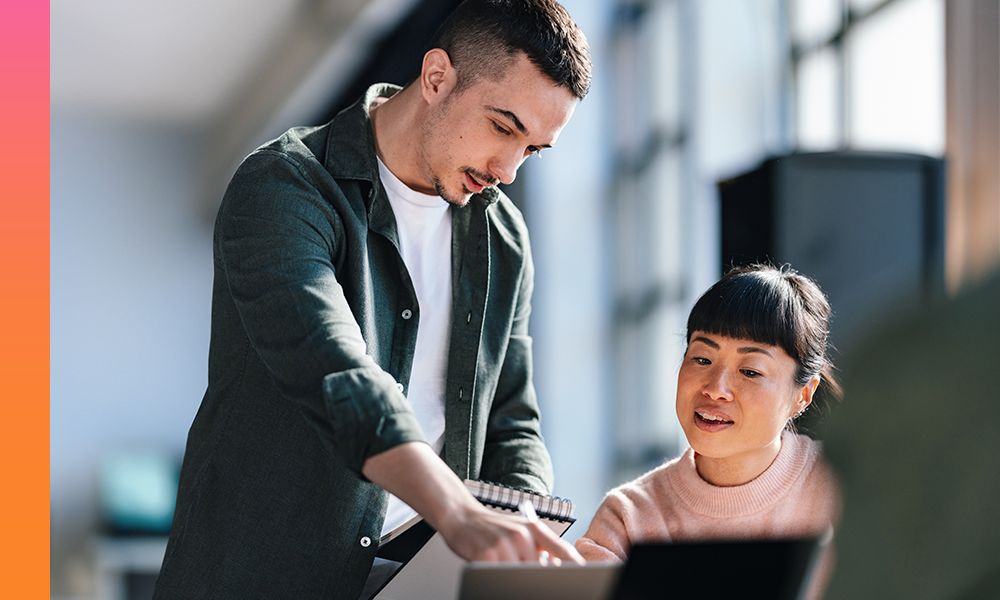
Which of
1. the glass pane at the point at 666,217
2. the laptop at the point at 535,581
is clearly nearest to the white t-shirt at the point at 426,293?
the laptop at the point at 535,581

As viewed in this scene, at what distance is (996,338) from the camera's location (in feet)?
1.13

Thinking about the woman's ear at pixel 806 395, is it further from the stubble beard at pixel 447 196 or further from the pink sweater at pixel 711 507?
the stubble beard at pixel 447 196

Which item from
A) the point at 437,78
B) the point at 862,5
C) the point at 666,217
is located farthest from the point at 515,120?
the point at 666,217

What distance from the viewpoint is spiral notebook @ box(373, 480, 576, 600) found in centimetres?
116

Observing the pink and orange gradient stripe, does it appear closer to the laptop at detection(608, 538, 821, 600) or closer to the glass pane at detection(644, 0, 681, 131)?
the laptop at detection(608, 538, 821, 600)

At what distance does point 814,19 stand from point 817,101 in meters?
0.32

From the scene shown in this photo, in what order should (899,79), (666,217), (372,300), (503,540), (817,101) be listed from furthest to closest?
(666,217)
(817,101)
(899,79)
(372,300)
(503,540)

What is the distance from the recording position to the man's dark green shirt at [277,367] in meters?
1.36

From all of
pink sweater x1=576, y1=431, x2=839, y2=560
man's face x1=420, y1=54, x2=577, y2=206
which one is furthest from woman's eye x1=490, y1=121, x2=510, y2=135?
pink sweater x1=576, y1=431, x2=839, y2=560

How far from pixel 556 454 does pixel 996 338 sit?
20.7 ft

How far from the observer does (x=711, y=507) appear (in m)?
1.61

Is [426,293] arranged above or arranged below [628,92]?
below

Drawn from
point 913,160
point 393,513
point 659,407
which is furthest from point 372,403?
point 659,407

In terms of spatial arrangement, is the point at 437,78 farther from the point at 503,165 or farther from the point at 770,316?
the point at 770,316
